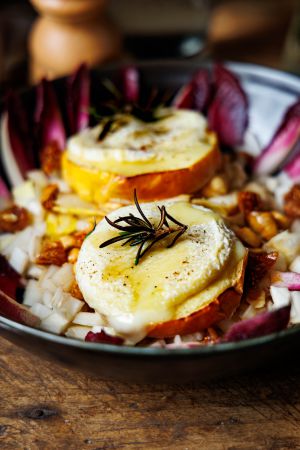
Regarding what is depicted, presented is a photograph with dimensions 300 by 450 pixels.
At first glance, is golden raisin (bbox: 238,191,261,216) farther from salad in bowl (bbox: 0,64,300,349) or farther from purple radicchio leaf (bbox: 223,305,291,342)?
purple radicchio leaf (bbox: 223,305,291,342)

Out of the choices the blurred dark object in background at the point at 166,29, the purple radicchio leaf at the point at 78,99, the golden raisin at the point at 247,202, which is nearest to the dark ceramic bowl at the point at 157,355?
the golden raisin at the point at 247,202

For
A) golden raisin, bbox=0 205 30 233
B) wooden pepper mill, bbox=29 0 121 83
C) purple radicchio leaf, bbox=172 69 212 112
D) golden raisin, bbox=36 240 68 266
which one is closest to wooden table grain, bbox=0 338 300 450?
golden raisin, bbox=36 240 68 266

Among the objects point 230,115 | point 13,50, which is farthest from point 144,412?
point 13,50

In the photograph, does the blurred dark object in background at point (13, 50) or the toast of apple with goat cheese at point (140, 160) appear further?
the blurred dark object in background at point (13, 50)

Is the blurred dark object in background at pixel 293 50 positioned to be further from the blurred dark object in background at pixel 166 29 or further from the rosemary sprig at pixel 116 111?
the rosemary sprig at pixel 116 111

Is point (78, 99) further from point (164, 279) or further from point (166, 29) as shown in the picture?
point (166, 29)

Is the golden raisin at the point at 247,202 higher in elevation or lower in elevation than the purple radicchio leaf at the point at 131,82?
lower
